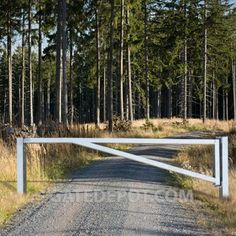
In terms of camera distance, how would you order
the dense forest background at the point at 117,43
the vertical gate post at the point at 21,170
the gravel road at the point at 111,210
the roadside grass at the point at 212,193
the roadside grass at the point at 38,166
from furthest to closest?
the dense forest background at the point at 117,43 < the vertical gate post at the point at 21,170 < the roadside grass at the point at 38,166 < the roadside grass at the point at 212,193 < the gravel road at the point at 111,210

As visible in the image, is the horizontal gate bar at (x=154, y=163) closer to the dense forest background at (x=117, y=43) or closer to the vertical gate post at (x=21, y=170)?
the vertical gate post at (x=21, y=170)

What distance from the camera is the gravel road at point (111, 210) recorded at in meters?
6.56

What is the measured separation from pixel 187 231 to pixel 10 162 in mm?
5029

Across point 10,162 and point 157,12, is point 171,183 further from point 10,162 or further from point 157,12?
point 157,12

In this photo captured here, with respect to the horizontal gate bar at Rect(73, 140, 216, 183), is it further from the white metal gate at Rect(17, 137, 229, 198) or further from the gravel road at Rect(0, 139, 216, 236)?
the gravel road at Rect(0, 139, 216, 236)

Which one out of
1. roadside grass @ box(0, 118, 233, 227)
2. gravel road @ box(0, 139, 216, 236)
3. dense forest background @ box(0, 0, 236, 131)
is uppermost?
dense forest background @ box(0, 0, 236, 131)

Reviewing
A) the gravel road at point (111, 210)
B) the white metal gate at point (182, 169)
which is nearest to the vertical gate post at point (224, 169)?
the white metal gate at point (182, 169)

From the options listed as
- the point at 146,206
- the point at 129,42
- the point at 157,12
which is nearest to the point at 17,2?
the point at 129,42

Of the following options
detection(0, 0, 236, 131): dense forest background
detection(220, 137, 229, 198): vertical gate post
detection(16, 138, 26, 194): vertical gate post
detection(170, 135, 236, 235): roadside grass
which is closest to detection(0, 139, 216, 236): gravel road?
detection(170, 135, 236, 235): roadside grass

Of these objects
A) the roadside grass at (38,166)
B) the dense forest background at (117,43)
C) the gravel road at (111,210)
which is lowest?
the gravel road at (111,210)

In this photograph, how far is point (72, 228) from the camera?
6.61m

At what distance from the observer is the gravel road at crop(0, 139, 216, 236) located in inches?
258

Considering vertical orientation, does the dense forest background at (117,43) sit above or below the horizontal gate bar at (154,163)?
above

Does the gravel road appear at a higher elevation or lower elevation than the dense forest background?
lower
